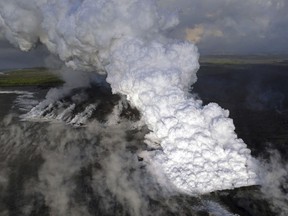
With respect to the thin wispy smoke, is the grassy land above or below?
above

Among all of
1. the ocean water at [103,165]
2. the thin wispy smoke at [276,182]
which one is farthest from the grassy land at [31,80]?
the thin wispy smoke at [276,182]

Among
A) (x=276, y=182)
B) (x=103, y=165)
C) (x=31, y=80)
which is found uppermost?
(x=31, y=80)

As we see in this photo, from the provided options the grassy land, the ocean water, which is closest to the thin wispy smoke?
the ocean water

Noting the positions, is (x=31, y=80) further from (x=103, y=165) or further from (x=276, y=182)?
(x=276, y=182)

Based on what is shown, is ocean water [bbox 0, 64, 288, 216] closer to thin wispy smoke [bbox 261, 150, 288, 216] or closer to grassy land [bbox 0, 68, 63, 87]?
thin wispy smoke [bbox 261, 150, 288, 216]

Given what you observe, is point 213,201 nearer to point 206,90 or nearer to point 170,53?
point 170,53

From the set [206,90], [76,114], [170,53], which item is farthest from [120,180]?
[206,90]

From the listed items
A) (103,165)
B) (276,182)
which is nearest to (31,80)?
(103,165)

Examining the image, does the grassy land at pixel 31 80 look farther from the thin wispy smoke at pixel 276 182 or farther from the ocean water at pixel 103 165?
the thin wispy smoke at pixel 276 182
